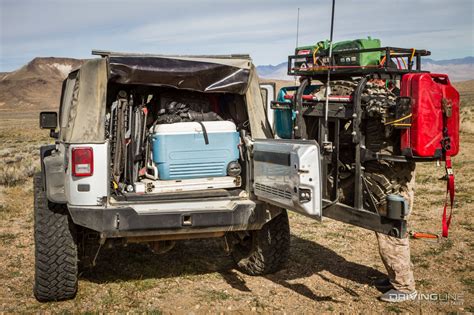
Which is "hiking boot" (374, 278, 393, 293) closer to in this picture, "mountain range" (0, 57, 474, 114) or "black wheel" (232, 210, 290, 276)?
"black wheel" (232, 210, 290, 276)

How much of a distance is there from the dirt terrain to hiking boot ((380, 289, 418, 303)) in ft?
0.24

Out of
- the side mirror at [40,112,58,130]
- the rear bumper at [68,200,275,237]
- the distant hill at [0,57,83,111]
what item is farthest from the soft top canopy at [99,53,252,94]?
the distant hill at [0,57,83,111]

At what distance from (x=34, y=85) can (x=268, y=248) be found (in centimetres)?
9166

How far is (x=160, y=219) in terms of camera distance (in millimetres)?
4473

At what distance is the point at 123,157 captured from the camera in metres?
5.01

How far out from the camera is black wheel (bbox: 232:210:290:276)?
5.40 m

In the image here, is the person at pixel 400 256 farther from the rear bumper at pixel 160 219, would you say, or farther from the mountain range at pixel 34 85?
the mountain range at pixel 34 85

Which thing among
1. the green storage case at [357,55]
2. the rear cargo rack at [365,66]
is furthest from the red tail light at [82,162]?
the green storage case at [357,55]

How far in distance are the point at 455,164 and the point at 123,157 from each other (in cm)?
981

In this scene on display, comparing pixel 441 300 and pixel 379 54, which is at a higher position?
pixel 379 54

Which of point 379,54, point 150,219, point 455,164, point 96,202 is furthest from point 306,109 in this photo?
point 455,164

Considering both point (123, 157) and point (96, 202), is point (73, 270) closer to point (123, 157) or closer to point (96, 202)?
point (96, 202)

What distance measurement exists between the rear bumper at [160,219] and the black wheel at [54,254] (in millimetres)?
331

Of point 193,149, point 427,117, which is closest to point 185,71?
point 193,149
